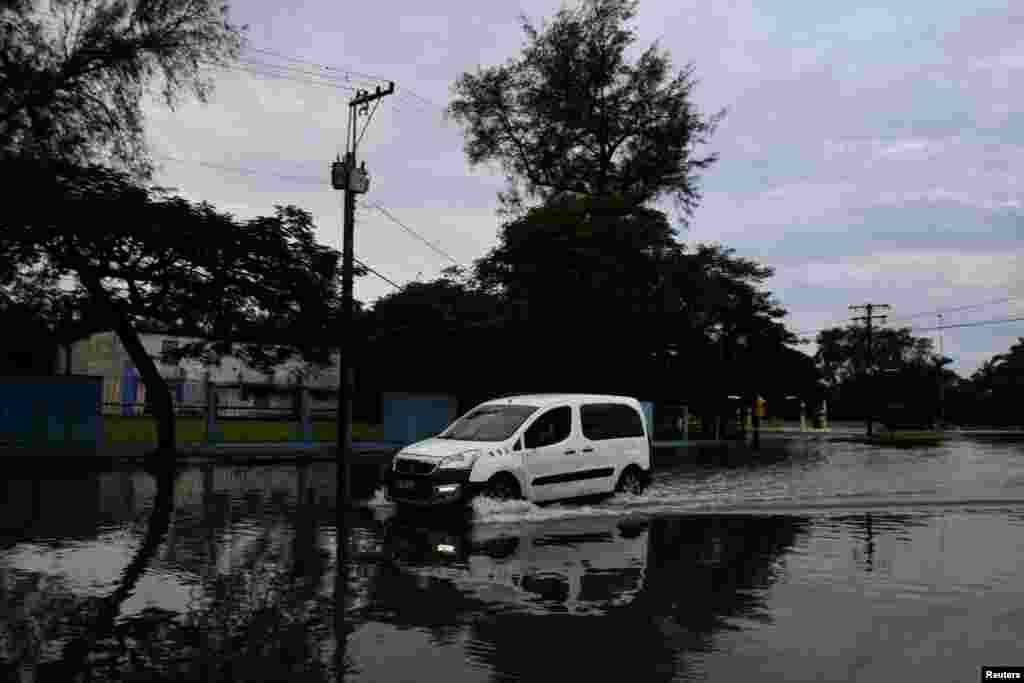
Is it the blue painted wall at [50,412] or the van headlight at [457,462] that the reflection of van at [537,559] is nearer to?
the van headlight at [457,462]

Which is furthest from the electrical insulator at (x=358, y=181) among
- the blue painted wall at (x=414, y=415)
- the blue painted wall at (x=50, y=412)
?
the blue painted wall at (x=414, y=415)

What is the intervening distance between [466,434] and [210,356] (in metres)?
12.6

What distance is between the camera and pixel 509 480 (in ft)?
49.8

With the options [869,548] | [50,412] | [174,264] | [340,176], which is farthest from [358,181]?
[50,412]

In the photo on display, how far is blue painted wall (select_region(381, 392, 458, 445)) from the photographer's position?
122ft

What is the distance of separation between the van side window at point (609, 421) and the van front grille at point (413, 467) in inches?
121

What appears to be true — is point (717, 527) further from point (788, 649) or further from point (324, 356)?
point (324, 356)

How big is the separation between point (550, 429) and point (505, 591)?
22.6 ft

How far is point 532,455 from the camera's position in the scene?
609 inches

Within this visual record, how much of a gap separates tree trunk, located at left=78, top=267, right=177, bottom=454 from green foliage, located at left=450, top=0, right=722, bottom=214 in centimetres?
2372

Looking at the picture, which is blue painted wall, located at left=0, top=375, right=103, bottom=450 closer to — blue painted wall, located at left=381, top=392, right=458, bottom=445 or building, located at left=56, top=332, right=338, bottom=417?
building, located at left=56, top=332, right=338, bottom=417

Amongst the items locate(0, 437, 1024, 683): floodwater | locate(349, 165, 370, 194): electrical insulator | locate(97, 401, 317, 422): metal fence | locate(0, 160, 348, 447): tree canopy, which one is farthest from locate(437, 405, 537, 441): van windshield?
locate(97, 401, 317, 422): metal fence

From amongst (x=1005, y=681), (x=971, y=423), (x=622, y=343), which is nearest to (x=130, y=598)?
(x=1005, y=681)

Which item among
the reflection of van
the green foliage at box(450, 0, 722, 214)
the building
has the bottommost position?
the reflection of van
